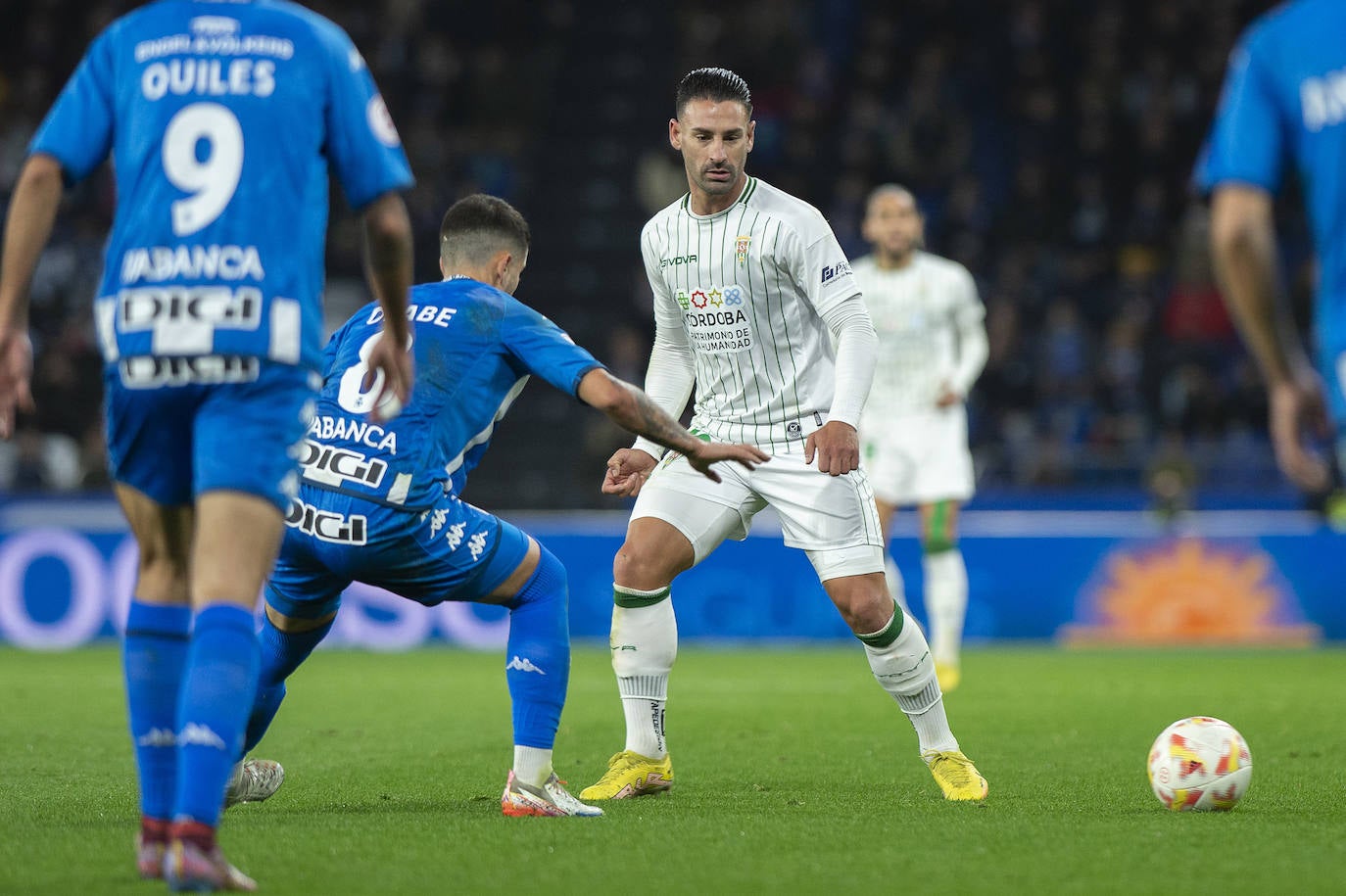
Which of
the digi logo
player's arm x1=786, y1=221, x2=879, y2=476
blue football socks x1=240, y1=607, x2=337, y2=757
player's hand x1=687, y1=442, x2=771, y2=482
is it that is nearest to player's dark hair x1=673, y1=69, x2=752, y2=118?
player's arm x1=786, y1=221, x2=879, y2=476

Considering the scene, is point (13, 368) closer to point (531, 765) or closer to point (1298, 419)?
point (531, 765)

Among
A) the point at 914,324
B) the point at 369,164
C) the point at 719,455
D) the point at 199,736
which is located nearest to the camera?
the point at 199,736

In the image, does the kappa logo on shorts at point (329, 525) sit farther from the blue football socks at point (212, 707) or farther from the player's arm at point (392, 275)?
the blue football socks at point (212, 707)

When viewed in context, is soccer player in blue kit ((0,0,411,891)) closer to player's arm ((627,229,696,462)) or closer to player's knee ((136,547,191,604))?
player's knee ((136,547,191,604))

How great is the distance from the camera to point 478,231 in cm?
550

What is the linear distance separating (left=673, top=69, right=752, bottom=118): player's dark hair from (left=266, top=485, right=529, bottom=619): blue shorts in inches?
65.9

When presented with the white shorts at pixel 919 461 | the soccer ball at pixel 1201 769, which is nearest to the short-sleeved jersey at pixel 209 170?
the soccer ball at pixel 1201 769

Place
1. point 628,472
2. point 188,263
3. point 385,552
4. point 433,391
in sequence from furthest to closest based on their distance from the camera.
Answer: point 628,472, point 433,391, point 385,552, point 188,263

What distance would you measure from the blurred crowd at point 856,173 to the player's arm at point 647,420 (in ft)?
35.1

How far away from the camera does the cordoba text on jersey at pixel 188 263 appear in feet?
12.9

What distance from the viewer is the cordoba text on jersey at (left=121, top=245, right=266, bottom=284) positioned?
3943 millimetres

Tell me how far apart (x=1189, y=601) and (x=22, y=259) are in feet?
37.6

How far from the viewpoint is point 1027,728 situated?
7.94m

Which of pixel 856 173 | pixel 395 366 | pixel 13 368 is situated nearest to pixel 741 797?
pixel 395 366
